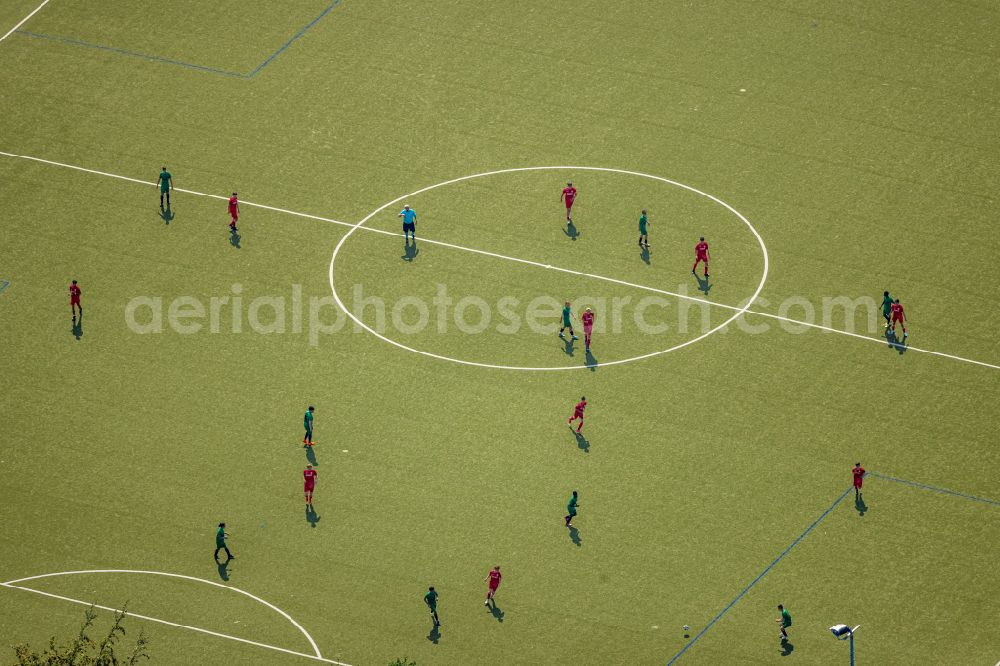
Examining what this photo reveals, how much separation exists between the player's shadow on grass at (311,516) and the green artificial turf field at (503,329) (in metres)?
0.11

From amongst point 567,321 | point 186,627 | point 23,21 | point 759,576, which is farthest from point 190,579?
point 23,21

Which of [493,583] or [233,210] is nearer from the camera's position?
[493,583]

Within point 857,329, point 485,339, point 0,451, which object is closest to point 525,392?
point 485,339

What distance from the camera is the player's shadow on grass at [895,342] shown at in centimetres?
6309

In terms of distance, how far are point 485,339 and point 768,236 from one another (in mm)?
12274

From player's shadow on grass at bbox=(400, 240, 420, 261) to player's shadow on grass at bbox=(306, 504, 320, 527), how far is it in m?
13.6

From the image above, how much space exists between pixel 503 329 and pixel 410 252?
18.9ft

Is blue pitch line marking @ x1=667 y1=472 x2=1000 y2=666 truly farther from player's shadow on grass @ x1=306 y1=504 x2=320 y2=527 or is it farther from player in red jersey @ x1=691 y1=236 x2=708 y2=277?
player's shadow on grass @ x1=306 y1=504 x2=320 y2=527

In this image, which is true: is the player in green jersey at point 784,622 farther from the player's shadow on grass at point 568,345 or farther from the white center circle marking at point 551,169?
A: the player's shadow on grass at point 568,345

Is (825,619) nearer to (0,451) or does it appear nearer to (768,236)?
(768,236)

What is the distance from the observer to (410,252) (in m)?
68.0

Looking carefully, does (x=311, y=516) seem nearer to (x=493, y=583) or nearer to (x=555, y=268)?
(x=493, y=583)

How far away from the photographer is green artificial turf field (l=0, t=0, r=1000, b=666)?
5459 centimetres

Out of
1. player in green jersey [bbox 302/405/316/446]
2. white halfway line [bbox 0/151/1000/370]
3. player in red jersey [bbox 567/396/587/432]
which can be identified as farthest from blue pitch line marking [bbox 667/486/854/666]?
player in green jersey [bbox 302/405/316/446]
